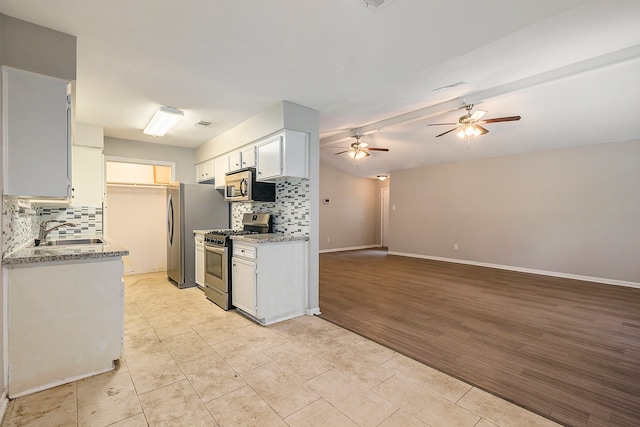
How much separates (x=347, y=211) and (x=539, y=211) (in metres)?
5.07

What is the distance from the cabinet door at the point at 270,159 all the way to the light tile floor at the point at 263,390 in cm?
182

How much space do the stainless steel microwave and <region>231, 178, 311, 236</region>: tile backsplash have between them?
0.13m

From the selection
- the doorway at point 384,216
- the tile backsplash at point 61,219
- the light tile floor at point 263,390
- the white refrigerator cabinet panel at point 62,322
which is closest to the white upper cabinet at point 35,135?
the white refrigerator cabinet panel at point 62,322

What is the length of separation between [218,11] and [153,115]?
97.9 inches

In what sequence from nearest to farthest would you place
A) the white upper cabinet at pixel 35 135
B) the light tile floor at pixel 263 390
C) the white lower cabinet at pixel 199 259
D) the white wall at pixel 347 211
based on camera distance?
the light tile floor at pixel 263 390, the white upper cabinet at pixel 35 135, the white lower cabinet at pixel 199 259, the white wall at pixel 347 211

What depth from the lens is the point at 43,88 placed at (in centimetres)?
197

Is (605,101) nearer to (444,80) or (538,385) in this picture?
(444,80)

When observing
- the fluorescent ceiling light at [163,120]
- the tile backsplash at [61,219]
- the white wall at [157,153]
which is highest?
the fluorescent ceiling light at [163,120]

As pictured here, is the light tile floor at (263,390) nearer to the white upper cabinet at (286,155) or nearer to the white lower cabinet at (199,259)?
the white lower cabinet at (199,259)

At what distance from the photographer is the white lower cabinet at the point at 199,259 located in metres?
4.44

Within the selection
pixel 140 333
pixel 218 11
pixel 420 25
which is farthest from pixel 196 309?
pixel 420 25

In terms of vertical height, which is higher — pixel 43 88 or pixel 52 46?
pixel 52 46

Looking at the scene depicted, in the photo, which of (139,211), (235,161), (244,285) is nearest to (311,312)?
(244,285)

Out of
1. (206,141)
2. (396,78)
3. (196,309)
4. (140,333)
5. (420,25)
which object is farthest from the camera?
(206,141)
